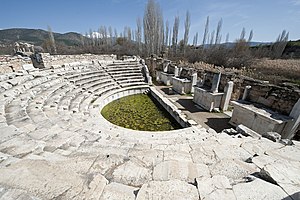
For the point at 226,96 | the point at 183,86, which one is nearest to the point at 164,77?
the point at 183,86

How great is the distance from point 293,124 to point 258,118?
0.98 meters

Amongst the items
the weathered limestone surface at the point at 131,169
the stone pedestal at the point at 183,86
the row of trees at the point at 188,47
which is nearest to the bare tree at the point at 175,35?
the row of trees at the point at 188,47

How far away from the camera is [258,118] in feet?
16.9

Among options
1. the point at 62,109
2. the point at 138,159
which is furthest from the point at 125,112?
the point at 138,159

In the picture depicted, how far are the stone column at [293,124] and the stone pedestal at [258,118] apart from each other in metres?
0.15

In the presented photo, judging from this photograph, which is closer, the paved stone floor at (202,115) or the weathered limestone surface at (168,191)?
the weathered limestone surface at (168,191)

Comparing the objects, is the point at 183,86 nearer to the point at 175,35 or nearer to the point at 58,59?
the point at 58,59

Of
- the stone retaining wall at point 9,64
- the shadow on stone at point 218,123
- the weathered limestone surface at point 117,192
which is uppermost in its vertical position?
the stone retaining wall at point 9,64

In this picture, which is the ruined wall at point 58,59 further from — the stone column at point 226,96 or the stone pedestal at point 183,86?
the stone column at point 226,96

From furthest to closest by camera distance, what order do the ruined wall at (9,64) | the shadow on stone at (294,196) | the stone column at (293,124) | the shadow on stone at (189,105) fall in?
1. the ruined wall at (9,64)
2. the shadow on stone at (189,105)
3. the stone column at (293,124)
4. the shadow on stone at (294,196)

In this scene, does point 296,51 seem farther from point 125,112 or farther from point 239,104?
point 125,112

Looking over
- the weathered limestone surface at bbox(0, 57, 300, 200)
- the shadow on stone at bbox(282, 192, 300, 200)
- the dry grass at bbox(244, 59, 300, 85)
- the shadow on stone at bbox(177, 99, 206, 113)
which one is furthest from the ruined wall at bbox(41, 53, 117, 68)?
the dry grass at bbox(244, 59, 300, 85)

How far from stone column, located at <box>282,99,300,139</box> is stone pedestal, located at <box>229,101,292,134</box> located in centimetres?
15

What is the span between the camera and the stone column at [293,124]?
4672 mm
